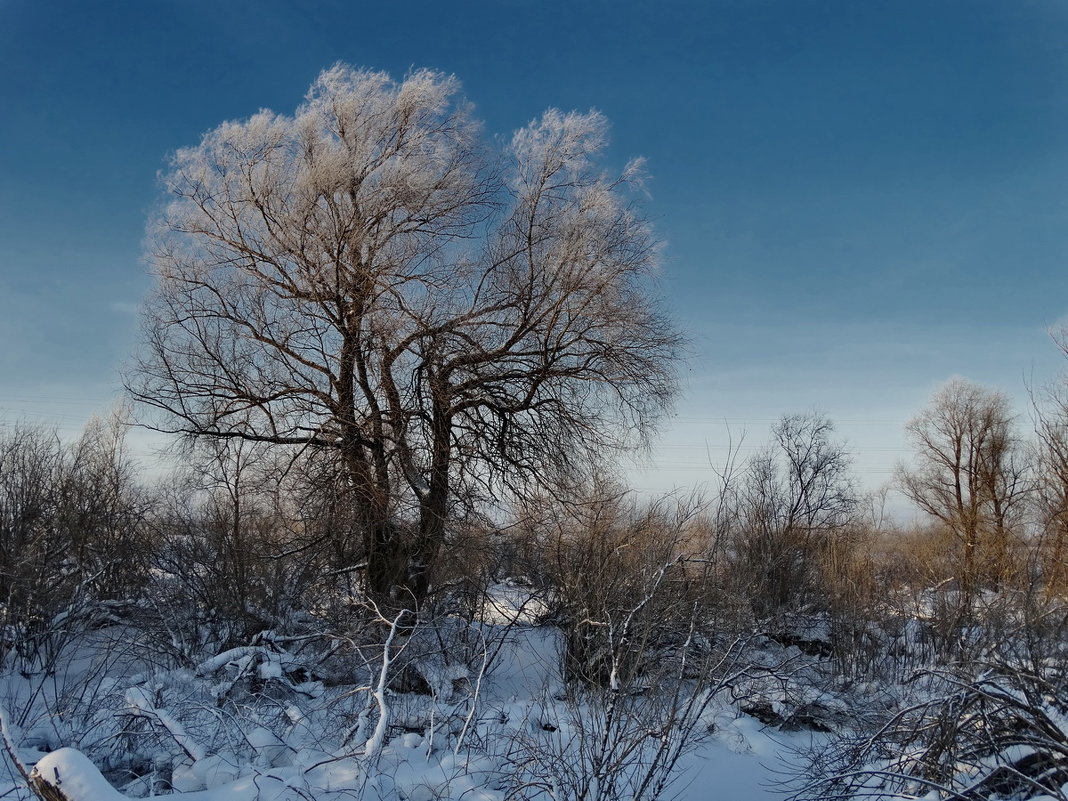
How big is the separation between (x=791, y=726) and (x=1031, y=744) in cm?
502

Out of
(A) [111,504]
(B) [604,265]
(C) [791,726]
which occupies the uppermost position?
(B) [604,265]

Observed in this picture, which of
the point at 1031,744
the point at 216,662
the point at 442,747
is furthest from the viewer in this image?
the point at 216,662

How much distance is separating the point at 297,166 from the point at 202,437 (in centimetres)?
485

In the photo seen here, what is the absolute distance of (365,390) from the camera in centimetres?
1201

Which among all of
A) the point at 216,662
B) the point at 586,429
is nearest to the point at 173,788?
the point at 216,662

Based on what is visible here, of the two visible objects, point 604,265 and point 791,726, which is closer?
point 791,726

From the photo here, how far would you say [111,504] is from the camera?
1399 cm

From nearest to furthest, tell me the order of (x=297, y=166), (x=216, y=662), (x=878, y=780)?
1. (x=878, y=780)
2. (x=216, y=662)
3. (x=297, y=166)

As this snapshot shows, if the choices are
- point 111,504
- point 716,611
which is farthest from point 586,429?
point 111,504

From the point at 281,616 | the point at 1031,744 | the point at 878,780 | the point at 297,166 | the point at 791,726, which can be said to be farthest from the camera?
the point at 297,166

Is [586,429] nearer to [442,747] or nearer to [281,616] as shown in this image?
[281,616]

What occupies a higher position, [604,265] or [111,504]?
[604,265]

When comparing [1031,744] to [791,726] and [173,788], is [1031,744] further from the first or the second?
[173,788]

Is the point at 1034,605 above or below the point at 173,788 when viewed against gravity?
above
